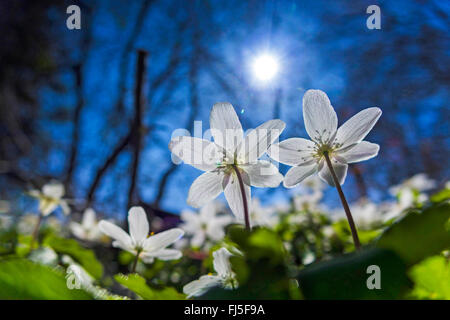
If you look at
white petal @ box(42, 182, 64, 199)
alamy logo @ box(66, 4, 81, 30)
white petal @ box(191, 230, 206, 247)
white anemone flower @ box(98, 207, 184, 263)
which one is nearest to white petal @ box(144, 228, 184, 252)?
white anemone flower @ box(98, 207, 184, 263)

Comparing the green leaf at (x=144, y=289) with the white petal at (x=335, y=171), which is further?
the white petal at (x=335, y=171)

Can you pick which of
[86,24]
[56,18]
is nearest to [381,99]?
[86,24]

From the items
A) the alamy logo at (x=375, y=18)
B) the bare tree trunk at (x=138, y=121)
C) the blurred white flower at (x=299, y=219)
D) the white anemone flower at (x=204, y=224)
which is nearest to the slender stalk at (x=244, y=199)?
the alamy logo at (x=375, y=18)

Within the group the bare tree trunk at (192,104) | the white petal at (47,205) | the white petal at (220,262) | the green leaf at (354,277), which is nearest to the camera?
the green leaf at (354,277)

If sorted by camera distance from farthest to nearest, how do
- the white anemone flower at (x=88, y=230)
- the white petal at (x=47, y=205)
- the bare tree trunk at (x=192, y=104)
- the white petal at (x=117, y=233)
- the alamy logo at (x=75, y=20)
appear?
the bare tree trunk at (x=192, y=104) < the white anemone flower at (x=88, y=230) < the white petal at (x=47, y=205) < the alamy logo at (x=75, y=20) < the white petal at (x=117, y=233)

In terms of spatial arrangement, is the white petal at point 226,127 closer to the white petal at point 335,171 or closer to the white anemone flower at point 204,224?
the white petal at point 335,171

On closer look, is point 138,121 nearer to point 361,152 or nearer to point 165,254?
point 165,254

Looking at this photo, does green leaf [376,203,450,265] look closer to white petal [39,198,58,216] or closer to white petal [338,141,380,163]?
white petal [338,141,380,163]
